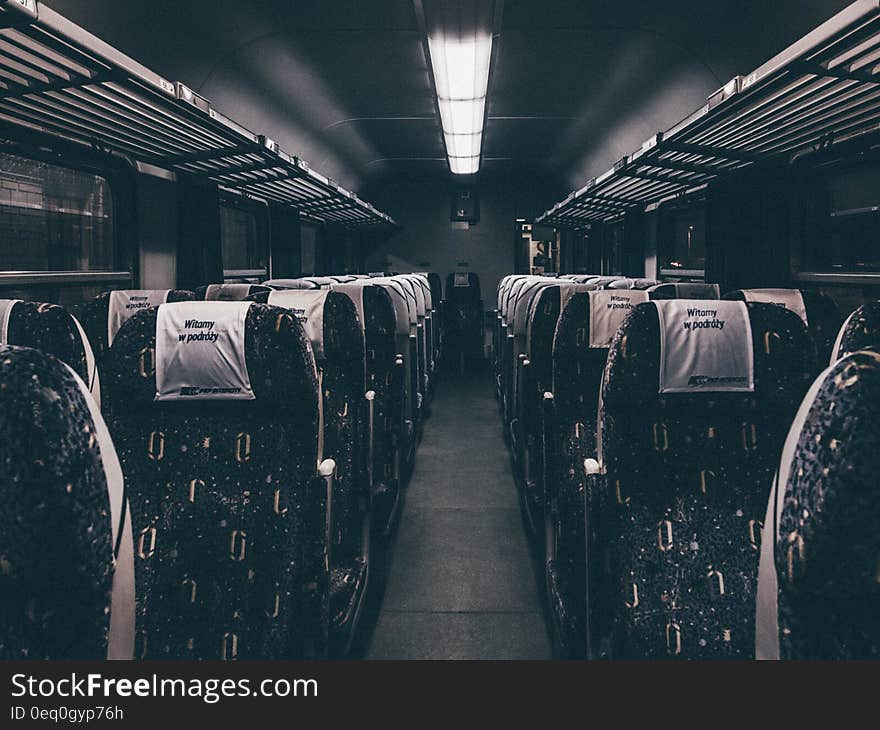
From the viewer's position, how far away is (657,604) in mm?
1729

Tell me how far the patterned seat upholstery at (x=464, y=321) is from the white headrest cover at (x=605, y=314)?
27.1 feet

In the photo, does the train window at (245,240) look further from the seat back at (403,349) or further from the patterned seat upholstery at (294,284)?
the seat back at (403,349)

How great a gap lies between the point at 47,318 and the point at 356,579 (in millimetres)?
1486

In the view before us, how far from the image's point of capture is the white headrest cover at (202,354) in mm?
1717

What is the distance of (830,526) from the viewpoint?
852 mm

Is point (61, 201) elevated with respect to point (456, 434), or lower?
elevated

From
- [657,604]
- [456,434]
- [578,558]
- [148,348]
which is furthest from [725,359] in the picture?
[456,434]

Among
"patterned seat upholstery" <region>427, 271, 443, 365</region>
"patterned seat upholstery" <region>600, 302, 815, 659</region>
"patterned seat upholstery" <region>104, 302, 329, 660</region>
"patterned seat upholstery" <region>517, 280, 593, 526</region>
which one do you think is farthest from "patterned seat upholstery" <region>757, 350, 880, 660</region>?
"patterned seat upholstery" <region>427, 271, 443, 365</region>

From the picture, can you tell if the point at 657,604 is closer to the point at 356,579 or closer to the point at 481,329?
the point at 356,579

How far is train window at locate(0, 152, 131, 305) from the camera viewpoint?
3639 millimetres

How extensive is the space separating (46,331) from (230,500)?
0.87m

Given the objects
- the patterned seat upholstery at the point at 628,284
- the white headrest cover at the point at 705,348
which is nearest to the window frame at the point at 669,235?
the patterned seat upholstery at the point at 628,284

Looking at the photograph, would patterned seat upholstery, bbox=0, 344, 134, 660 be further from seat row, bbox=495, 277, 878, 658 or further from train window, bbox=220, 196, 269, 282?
train window, bbox=220, 196, 269, 282

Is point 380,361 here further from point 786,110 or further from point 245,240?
point 245,240
